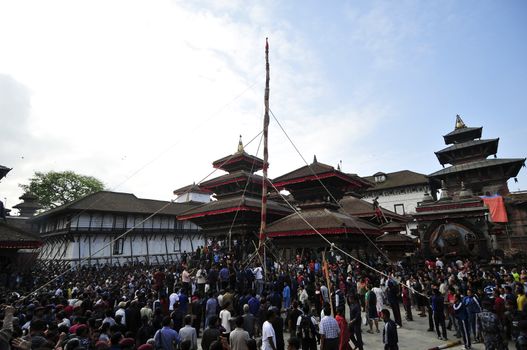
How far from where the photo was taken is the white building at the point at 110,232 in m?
36.2

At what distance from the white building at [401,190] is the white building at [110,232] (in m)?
33.4

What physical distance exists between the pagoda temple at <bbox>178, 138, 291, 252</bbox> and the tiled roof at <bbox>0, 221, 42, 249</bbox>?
453 inches

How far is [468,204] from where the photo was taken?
81.8 feet

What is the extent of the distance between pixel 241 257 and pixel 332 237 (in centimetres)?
917

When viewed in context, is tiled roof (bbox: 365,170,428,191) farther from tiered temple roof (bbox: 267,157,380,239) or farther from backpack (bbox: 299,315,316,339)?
backpack (bbox: 299,315,316,339)

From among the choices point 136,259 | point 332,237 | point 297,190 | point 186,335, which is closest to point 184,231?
point 136,259

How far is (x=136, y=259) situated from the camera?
4053 cm

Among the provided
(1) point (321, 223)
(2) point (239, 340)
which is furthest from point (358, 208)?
(2) point (239, 340)

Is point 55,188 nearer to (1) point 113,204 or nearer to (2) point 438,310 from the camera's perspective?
(1) point 113,204

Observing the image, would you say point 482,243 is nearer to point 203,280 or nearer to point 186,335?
point 203,280

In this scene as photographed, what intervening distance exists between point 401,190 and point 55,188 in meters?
60.5

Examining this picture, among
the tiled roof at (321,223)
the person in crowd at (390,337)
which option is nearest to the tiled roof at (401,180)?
the tiled roof at (321,223)

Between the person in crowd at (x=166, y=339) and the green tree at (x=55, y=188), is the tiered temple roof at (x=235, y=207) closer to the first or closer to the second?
the person in crowd at (x=166, y=339)

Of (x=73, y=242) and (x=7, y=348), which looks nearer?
(x=7, y=348)
